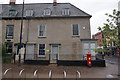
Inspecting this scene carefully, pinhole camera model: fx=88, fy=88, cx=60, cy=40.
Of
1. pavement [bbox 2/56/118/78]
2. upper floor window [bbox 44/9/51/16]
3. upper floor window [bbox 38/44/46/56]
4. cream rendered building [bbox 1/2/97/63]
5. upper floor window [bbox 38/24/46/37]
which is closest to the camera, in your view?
pavement [bbox 2/56/118/78]

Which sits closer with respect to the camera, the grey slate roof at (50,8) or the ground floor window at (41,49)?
the ground floor window at (41,49)

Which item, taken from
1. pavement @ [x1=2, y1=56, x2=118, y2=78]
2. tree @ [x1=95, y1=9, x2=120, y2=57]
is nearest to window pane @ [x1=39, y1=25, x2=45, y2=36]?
pavement @ [x1=2, y1=56, x2=118, y2=78]

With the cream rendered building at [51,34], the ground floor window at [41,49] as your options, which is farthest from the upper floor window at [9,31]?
the ground floor window at [41,49]

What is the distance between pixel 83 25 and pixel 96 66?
23.2ft

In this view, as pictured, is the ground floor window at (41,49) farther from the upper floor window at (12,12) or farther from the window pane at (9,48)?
the upper floor window at (12,12)

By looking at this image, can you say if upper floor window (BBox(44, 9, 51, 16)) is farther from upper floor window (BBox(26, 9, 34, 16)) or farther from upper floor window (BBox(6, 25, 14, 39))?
upper floor window (BBox(6, 25, 14, 39))

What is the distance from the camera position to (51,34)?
15016 millimetres

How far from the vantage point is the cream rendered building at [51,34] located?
14.4 m

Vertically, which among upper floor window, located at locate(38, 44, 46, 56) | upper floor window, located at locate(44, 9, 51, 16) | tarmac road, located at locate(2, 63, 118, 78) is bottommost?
tarmac road, located at locate(2, 63, 118, 78)

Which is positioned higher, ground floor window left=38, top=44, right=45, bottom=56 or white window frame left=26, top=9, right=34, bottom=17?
white window frame left=26, top=9, right=34, bottom=17

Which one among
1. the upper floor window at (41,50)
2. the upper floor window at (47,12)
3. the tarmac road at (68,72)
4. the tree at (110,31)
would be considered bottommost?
the tarmac road at (68,72)

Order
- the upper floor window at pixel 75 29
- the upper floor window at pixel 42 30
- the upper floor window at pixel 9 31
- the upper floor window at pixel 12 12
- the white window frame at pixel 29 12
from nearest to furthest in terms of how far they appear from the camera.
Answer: the upper floor window at pixel 75 29 < the upper floor window at pixel 42 30 < the upper floor window at pixel 9 31 < the white window frame at pixel 29 12 < the upper floor window at pixel 12 12

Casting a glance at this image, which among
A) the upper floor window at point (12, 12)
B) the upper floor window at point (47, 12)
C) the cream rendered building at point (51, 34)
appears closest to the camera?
the cream rendered building at point (51, 34)

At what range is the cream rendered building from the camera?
47.3 ft
